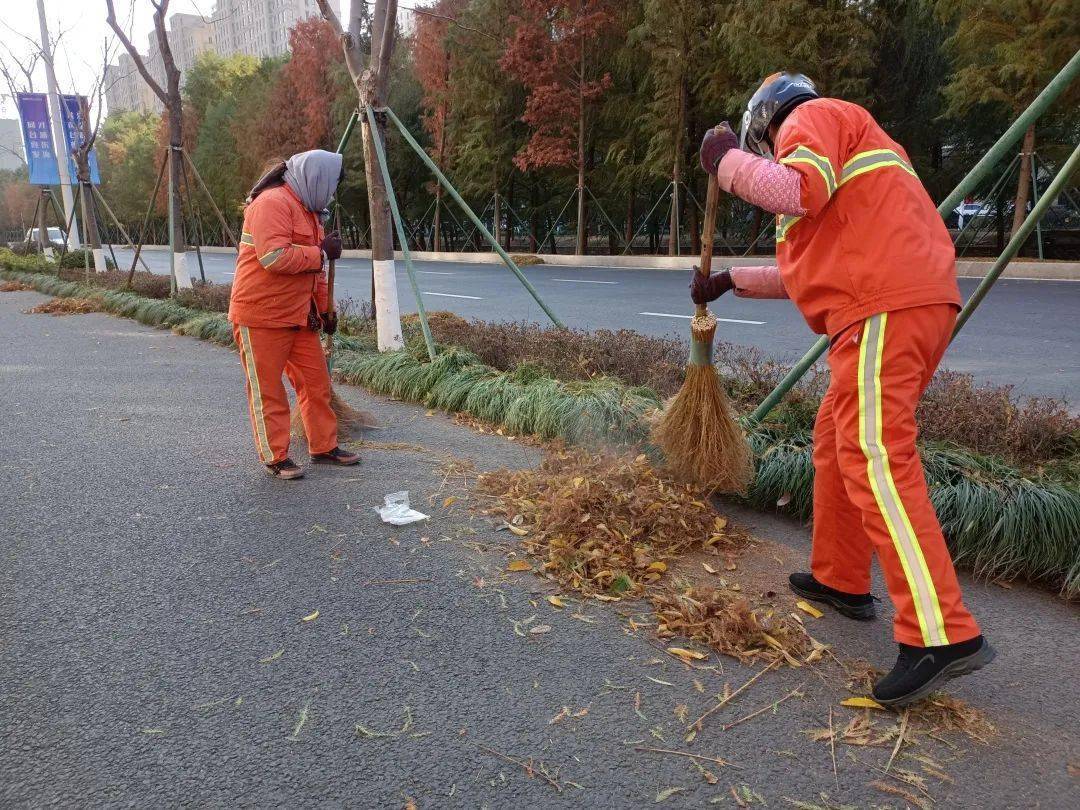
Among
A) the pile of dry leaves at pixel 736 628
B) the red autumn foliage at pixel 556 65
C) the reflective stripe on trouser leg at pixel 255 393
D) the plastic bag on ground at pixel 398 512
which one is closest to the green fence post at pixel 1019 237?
the pile of dry leaves at pixel 736 628

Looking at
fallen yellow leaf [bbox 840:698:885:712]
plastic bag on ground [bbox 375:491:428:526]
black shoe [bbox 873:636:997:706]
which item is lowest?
fallen yellow leaf [bbox 840:698:885:712]

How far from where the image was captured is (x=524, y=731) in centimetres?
233

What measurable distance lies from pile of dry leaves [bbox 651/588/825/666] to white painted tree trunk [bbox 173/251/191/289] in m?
12.1

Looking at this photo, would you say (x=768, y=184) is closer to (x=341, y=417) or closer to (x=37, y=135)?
(x=341, y=417)

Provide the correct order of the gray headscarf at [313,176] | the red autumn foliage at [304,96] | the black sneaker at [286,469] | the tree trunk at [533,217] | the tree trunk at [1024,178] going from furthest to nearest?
the red autumn foliage at [304,96] < the tree trunk at [533,217] < the tree trunk at [1024,178] < the black sneaker at [286,469] < the gray headscarf at [313,176]

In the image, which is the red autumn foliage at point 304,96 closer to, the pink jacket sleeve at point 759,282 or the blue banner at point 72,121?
the blue banner at point 72,121

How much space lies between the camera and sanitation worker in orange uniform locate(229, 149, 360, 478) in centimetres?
439

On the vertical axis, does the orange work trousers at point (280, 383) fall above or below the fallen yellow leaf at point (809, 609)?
above

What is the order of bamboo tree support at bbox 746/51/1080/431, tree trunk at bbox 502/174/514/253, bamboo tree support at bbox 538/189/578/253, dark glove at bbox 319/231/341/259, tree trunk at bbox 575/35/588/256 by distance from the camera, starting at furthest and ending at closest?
tree trunk at bbox 502/174/514/253 < bamboo tree support at bbox 538/189/578/253 < tree trunk at bbox 575/35/588/256 < dark glove at bbox 319/231/341/259 < bamboo tree support at bbox 746/51/1080/431

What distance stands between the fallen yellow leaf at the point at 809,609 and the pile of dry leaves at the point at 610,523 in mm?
535

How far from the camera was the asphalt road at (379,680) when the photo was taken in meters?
2.12

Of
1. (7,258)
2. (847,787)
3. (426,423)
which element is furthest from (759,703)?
(7,258)

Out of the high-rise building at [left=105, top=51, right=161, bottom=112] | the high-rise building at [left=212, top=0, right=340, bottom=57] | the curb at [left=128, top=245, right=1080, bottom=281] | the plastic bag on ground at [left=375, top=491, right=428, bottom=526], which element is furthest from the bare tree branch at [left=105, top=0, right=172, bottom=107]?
the high-rise building at [left=212, top=0, right=340, bottom=57]

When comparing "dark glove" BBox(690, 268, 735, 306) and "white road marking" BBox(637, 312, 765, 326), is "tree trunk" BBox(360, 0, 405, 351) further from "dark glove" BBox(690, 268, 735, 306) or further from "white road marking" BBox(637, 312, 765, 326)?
"dark glove" BBox(690, 268, 735, 306)
